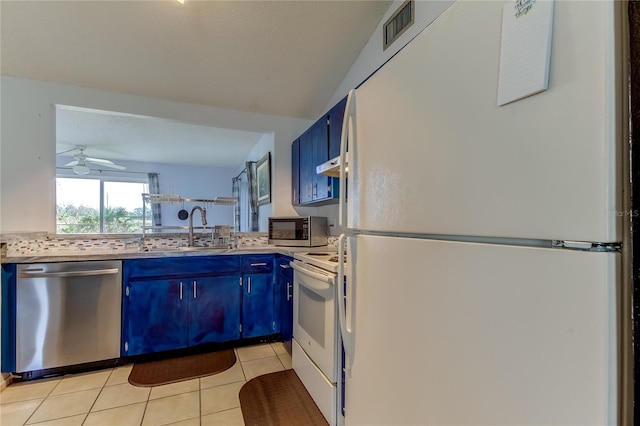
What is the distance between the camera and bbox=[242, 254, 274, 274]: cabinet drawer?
2.63m

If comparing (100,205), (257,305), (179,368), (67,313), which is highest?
(100,205)

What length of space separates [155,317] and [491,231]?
99.2 inches

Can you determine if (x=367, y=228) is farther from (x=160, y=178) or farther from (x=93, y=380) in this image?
(x=160, y=178)

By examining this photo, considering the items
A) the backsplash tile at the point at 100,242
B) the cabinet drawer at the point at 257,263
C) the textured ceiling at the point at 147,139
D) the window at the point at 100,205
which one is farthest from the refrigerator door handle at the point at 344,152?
the window at the point at 100,205

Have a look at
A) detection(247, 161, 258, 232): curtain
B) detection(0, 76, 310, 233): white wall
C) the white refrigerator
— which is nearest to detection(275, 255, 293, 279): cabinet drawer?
the white refrigerator

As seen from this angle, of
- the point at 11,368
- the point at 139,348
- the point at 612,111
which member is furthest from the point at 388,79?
the point at 11,368

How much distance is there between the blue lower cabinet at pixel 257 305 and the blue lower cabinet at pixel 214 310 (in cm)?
7

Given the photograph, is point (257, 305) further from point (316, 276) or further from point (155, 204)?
point (155, 204)

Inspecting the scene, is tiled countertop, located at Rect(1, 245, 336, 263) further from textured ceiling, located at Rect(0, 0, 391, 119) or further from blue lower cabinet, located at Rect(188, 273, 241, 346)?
textured ceiling, located at Rect(0, 0, 391, 119)

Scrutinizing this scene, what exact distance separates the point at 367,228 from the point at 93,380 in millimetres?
2352

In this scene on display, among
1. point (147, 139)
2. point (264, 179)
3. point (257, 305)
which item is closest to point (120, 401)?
point (257, 305)

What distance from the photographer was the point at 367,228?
3.42 feet

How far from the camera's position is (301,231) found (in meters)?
2.90

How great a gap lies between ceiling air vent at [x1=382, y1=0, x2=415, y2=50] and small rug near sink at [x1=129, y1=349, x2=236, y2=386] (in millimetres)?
2816
